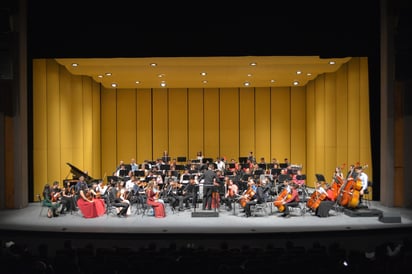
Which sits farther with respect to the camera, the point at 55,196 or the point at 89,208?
the point at 55,196

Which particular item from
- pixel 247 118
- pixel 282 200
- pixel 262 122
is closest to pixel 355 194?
pixel 282 200

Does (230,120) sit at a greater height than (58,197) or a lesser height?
greater

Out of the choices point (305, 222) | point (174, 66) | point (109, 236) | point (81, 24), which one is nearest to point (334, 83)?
point (174, 66)

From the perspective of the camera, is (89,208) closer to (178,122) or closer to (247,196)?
(247,196)

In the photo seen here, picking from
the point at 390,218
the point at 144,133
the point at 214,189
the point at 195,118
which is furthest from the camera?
the point at 195,118

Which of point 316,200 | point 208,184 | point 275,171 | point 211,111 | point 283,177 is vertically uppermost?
point 211,111

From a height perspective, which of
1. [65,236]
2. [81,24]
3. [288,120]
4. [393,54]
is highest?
[81,24]

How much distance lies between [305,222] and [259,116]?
12.8m

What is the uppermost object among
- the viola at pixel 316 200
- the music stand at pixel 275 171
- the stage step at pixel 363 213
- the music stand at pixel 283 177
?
the music stand at pixel 275 171

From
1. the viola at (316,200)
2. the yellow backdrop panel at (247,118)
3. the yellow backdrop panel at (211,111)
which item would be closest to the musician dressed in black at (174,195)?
the viola at (316,200)

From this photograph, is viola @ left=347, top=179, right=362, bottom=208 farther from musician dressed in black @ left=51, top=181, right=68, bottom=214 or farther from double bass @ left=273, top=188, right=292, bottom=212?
musician dressed in black @ left=51, top=181, right=68, bottom=214

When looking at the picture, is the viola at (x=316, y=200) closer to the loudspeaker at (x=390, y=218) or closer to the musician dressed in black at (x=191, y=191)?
the loudspeaker at (x=390, y=218)

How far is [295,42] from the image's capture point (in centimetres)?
1509

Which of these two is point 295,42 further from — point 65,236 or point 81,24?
point 65,236
